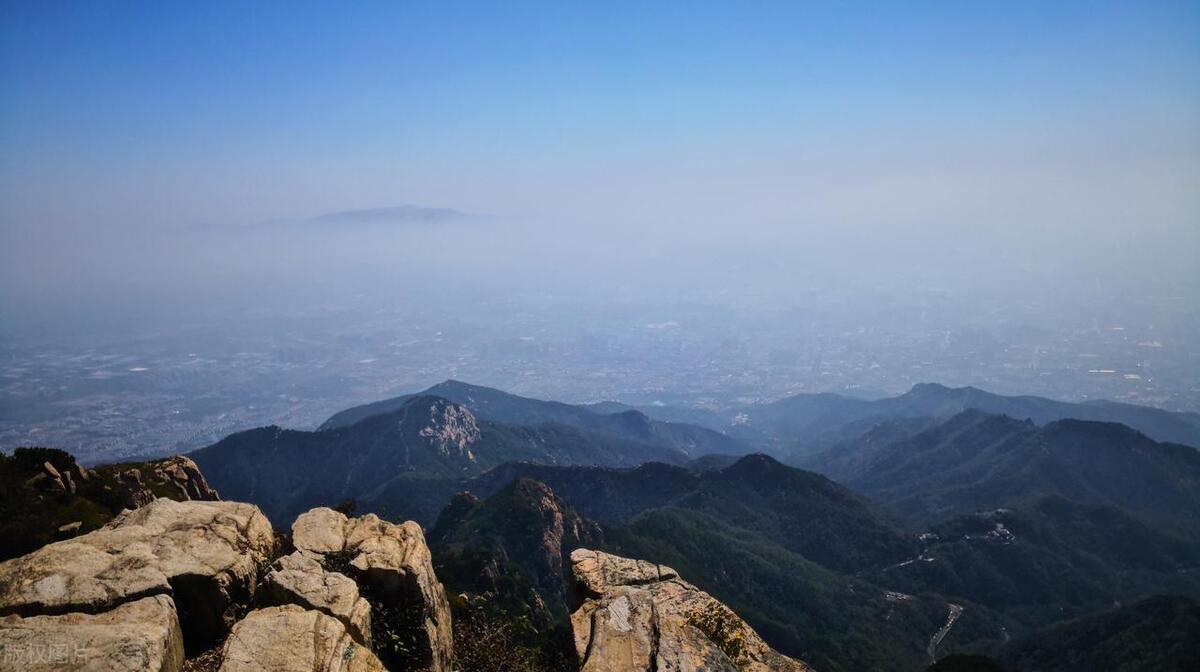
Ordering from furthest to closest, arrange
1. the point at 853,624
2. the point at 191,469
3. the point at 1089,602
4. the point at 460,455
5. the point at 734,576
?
1. the point at 460,455
2. the point at 1089,602
3. the point at 734,576
4. the point at 853,624
5. the point at 191,469

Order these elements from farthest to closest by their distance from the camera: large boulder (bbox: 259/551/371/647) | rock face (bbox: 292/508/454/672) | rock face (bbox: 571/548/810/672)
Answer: rock face (bbox: 292/508/454/672) < rock face (bbox: 571/548/810/672) < large boulder (bbox: 259/551/371/647)

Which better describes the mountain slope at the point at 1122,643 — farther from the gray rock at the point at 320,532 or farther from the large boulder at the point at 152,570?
the large boulder at the point at 152,570

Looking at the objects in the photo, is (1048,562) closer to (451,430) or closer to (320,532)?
(320,532)

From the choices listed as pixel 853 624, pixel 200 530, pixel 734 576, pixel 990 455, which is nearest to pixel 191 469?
pixel 200 530

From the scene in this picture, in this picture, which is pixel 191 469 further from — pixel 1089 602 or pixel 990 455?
pixel 990 455

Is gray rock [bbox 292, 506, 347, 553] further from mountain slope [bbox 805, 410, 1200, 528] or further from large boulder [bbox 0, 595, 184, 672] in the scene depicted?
mountain slope [bbox 805, 410, 1200, 528]

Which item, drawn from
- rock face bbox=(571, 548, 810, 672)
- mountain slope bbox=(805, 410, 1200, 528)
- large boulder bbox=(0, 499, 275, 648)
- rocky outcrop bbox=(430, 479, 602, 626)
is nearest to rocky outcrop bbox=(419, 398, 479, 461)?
rocky outcrop bbox=(430, 479, 602, 626)
